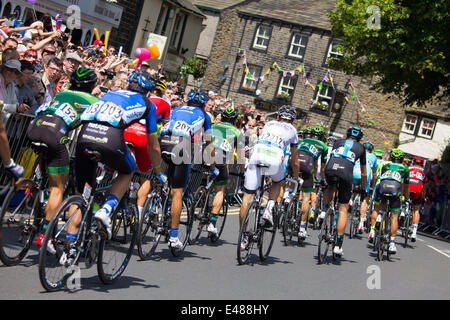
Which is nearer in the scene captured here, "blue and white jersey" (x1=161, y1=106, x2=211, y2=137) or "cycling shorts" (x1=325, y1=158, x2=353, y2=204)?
"blue and white jersey" (x1=161, y1=106, x2=211, y2=137)

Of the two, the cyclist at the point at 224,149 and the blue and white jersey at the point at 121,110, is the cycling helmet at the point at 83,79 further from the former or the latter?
the cyclist at the point at 224,149

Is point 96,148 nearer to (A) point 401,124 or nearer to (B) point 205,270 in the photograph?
(B) point 205,270

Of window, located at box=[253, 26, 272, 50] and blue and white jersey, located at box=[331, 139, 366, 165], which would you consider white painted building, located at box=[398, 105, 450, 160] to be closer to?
window, located at box=[253, 26, 272, 50]

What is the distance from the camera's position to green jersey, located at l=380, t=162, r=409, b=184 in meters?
13.1

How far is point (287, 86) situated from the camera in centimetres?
5066

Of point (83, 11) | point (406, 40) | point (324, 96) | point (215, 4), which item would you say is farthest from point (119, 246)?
point (215, 4)

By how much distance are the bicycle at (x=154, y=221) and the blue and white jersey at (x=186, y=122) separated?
71 centimetres

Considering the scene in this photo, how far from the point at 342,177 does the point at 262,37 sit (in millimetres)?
41886

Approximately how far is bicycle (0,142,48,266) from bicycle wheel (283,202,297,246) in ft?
19.6

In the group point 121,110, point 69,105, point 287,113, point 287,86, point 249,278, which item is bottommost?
point 249,278

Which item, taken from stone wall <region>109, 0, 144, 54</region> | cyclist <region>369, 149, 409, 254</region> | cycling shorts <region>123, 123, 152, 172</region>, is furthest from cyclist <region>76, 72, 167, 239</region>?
stone wall <region>109, 0, 144, 54</region>

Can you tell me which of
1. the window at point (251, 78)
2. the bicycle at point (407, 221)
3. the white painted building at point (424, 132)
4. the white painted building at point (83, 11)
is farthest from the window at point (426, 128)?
the bicycle at point (407, 221)

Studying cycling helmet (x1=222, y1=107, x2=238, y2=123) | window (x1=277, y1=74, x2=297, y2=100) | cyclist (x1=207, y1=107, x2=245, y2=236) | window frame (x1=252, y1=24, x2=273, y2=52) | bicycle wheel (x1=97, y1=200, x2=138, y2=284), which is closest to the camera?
bicycle wheel (x1=97, y1=200, x2=138, y2=284)

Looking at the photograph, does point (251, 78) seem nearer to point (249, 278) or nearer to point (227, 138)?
point (227, 138)
